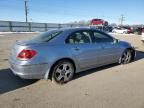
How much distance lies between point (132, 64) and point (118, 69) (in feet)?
3.64

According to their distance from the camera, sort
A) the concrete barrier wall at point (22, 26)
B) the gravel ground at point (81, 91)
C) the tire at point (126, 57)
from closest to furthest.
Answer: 1. the gravel ground at point (81, 91)
2. the tire at point (126, 57)
3. the concrete barrier wall at point (22, 26)

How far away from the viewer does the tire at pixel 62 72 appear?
18.3 ft

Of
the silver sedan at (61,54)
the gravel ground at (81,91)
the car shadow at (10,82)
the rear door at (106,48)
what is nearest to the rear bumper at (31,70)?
the silver sedan at (61,54)

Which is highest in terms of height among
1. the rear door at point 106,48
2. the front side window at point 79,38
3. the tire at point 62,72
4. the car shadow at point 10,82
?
the front side window at point 79,38

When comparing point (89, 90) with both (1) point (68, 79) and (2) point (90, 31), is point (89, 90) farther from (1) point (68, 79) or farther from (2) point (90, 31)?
(2) point (90, 31)

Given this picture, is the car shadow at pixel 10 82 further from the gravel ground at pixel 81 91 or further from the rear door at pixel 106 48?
the rear door at pixel 106 48

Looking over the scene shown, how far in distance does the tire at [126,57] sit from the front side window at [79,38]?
196cm

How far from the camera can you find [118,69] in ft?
23.4

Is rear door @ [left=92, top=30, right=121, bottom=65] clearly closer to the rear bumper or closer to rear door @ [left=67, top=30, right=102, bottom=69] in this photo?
rear door @ [left=67, top=30, right=102, bottom=69]

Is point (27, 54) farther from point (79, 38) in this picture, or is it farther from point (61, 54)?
point (79, 38)

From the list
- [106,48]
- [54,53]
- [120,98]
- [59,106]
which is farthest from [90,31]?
[59,106]

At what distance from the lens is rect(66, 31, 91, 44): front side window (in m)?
5.92

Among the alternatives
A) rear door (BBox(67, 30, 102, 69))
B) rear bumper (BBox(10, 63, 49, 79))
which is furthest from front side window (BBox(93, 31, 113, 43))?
rear bumper (BBox(10, 63, 49, 79))

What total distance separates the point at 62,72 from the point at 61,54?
1.73 feet
